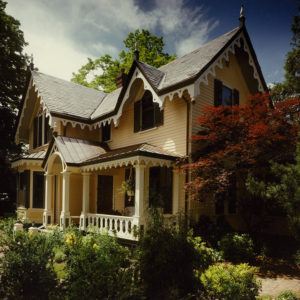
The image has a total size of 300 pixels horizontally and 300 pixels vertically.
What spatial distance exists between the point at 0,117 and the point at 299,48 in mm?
27033

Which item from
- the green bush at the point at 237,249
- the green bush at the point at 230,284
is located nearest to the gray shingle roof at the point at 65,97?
the green bush at the point at 237,249

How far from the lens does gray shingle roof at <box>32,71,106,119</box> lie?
56.7ft

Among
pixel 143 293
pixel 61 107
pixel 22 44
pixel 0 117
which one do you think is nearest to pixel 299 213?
pixel 143 293

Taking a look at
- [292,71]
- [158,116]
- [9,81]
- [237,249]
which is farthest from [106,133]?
[292,71]

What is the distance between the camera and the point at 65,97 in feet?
61.5

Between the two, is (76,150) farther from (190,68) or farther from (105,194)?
(190,68)

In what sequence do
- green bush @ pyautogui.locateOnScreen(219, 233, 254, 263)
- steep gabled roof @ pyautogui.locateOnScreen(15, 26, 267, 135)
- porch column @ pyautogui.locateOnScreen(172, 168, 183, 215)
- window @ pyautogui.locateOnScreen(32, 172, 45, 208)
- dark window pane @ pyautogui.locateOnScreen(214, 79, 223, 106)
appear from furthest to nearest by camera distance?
1. window @ pyautogui.locateOnScreen(32, 172, 45, 208)
2. dark window pane @ pyautogui.locateOnScreen(214, 79, 223, 106)
3. steep gabled roof @ pyautogui.locateOnScreen(15, 26, 267, 135)
4. porch column @ pyautogui.locateOnScreen(172, 168, 183, 215)
5. green bush @ pyautogui.locateOnScreen(219, 233, 254, 263)

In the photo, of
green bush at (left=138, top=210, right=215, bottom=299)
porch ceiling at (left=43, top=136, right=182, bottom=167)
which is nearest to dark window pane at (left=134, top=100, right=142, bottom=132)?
porch ceiling at (left=43, top=136, right=182, bottom=167)

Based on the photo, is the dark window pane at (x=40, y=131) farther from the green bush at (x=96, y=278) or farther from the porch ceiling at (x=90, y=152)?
the green bush at (x=96, y=278)

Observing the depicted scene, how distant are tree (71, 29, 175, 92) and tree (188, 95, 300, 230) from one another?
2425 cm

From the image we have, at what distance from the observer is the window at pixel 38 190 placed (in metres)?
17.6

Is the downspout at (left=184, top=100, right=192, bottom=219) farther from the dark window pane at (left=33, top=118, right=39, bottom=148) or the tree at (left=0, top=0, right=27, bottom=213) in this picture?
the tree at (left=0, top=0, right=27, bottom=213)

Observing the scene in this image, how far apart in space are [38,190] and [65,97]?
235 inches

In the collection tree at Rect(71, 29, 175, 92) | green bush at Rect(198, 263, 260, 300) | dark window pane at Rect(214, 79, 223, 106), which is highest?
tree at Rect(71, 29, 175, 92)
